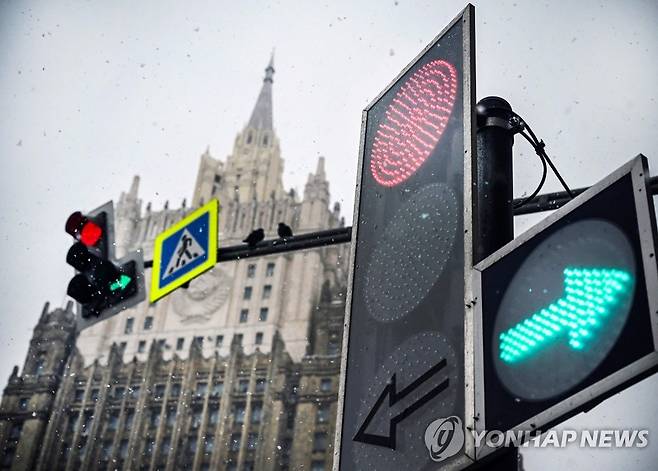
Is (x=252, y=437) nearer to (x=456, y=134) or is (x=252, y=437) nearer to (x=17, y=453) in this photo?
(x=17, y=453)

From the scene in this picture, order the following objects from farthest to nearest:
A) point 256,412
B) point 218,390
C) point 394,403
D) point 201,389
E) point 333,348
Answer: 1. point 201,389
2. point 218,390
3. point 333,348
4. point 256,412
5. point 394,403

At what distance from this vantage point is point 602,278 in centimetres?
202

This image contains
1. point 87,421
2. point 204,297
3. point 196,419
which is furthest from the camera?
point 204,297

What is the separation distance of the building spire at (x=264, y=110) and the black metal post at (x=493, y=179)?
335ft

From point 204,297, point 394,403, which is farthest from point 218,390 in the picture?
point 394,403

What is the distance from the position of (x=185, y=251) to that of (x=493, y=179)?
4.68m

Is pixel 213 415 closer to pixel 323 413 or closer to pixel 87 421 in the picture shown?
pixel 323 413

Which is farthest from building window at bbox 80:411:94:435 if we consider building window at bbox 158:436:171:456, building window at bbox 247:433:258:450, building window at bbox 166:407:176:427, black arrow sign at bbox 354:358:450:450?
black arrow sign at bbox 354:358:450:450

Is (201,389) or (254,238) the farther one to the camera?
(201,389)

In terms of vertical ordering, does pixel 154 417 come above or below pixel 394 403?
above

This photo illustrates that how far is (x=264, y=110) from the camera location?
108938 millimetres

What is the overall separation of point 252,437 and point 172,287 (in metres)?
64.0

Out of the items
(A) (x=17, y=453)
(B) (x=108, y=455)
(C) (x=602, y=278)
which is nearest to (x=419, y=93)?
(C) (x=602, y=278)

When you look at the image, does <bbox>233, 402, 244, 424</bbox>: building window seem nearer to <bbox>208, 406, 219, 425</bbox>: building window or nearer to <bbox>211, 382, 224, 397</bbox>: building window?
<bbox>208, 406, 219, 425</bbox>: building window
